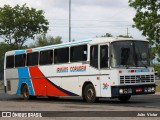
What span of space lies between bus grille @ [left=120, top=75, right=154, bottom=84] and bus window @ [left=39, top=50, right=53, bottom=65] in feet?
18.6

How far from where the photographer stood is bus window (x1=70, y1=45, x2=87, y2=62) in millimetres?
21047

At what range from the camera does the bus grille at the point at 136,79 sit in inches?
763

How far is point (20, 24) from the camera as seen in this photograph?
48.1 metres

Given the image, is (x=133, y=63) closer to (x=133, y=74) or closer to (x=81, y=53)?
(x=133, y=74)

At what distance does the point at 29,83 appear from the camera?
25.8 m

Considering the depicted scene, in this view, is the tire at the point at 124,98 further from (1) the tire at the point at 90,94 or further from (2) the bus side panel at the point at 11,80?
(2) the bus side panel at the point at 11,80

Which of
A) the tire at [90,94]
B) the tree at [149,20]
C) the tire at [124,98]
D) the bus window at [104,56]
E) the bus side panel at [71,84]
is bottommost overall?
the tire at [124,98]

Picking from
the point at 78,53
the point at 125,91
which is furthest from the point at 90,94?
the point at 78,53

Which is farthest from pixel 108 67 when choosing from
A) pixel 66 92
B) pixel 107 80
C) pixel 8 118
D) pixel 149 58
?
pixel 8 118

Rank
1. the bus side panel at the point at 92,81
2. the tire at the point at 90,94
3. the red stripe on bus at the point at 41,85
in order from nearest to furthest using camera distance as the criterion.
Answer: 1. the bus side panel at the point at 92,81
2. the tire at the point at 90,94
3. the red stripe on bus at the point at 41,85

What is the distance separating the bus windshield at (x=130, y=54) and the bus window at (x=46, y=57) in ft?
17.0

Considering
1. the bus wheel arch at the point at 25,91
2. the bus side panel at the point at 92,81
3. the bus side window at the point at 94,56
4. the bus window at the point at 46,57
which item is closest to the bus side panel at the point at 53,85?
the bus window at the point at 46,57

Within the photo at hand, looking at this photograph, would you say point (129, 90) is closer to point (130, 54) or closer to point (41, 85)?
point (130, 54)

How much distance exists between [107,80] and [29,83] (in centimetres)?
756
